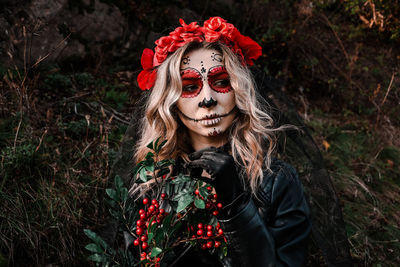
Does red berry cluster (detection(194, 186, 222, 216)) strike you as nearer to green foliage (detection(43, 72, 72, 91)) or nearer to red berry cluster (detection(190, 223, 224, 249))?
red berry cluster (detection(190, 223, 224, 249))

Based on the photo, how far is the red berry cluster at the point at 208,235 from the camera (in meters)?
1.46

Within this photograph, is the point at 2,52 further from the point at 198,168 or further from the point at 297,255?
the point at 297,255

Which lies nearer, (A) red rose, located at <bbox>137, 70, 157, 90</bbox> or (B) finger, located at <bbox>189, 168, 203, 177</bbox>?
(B) finger, located at <bbox>189, 168, 203, 177</bbox>

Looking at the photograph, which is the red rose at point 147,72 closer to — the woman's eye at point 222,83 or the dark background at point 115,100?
the dark background at point 115,100

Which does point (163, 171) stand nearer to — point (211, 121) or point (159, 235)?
point (159, 235)

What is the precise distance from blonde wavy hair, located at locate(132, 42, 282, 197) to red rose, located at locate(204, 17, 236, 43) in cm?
6

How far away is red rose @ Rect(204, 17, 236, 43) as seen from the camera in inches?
69.2

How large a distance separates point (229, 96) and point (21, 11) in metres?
3.22

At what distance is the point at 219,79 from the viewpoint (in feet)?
5.86

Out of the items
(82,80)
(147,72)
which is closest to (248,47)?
(147,72)

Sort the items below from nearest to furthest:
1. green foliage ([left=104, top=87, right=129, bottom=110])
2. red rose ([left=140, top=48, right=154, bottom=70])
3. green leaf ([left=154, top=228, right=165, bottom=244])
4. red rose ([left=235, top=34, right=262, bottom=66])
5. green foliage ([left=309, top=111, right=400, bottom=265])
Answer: green leaf ([left=154, top=228, right=165, bottom=244]) → red rose ([left=235, top=34, right=262, bottom=66]) → red rose ([left=140, top=48, right=154, bottom=70]) → green foliage ([left=309, top=111, right=400, bottom=265]) → green foliage ([left=104, top=87, right=129, bottom=110])

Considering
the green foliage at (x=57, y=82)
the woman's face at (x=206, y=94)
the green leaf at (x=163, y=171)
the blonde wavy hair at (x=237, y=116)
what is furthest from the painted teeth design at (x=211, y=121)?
the green foliage at (x=57, y=82)

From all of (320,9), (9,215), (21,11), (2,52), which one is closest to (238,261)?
(9,215)

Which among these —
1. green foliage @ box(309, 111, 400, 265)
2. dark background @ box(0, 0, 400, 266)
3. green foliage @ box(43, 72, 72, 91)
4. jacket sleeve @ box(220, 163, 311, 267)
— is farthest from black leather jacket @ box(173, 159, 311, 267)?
green foliage @ box(43, 72, 72, 91)
